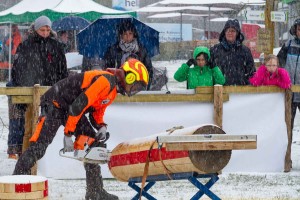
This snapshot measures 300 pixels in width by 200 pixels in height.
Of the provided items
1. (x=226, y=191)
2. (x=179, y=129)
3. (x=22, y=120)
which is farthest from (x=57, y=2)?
(x=179, y=129)

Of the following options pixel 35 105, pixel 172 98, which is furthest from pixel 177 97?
pixel 35 105

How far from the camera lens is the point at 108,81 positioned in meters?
7.71

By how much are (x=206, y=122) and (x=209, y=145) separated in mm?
3585

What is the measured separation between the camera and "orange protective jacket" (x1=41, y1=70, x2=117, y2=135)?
7.71 metres

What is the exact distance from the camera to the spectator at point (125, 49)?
10367 mm

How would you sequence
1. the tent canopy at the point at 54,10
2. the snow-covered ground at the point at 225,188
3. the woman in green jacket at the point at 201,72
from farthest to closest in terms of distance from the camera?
the tent canopy at the point at 54,10, the woman in green jacket at the point at 201,72, the snow-covered ground at the point at 225,188

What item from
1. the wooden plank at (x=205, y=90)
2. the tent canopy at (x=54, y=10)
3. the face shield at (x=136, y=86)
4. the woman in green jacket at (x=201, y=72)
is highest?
the tent canopy at (x=54, y=10)

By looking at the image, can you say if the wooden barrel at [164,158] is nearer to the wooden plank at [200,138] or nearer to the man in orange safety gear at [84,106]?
the wooden plank at [200,138]

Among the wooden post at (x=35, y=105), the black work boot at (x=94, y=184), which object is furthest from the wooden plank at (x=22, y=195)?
the wooden post at (x=35, y=105)

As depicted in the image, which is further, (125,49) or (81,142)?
(125,49)

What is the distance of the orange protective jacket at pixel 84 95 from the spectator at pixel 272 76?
10.2ft

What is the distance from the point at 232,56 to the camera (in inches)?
→ 423

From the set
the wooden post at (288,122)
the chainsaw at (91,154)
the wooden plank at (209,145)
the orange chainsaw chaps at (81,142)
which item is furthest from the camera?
the wooden post at (288,122)

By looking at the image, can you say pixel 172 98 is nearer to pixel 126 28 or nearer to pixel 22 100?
pixel 126 28
